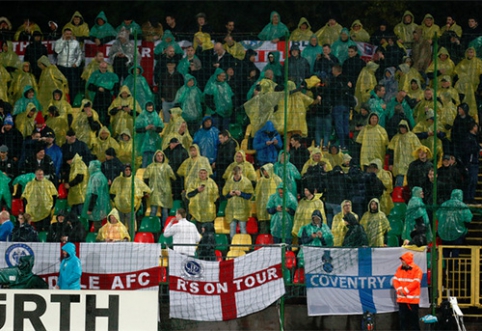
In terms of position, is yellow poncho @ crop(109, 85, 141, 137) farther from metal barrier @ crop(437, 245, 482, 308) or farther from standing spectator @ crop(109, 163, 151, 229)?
metal barrier @ crop(437, 245, 482, 308)

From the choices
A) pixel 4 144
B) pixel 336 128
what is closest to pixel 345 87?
pixel 336 128

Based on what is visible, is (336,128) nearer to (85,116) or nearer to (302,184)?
(302,184)

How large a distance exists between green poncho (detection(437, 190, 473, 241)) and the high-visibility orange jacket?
1.30 m

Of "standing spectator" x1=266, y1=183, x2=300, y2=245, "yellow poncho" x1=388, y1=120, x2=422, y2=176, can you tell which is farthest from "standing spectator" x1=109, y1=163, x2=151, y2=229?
"yellow poncho" x1=388, y1=120, x2=422, y2=176

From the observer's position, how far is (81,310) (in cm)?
1298

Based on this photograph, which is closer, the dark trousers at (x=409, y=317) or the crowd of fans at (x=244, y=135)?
the dark trousers at (x=409, y=317)

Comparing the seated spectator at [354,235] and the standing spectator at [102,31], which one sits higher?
the standing spectator at [102,31]

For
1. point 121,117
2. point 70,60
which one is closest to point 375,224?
point 121,117

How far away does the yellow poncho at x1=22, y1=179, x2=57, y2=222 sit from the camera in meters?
17.0

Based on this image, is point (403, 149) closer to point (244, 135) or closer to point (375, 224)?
point (375, 224)

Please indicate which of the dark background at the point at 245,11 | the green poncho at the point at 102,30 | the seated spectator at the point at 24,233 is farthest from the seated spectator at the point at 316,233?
the dark background at the point at 245,11

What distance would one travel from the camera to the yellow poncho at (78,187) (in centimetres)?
1720

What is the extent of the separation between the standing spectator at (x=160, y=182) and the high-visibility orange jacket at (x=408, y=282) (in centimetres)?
392

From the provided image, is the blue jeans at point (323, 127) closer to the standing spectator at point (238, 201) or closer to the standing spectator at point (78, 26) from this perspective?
the standing spectator at point (238, 201)
